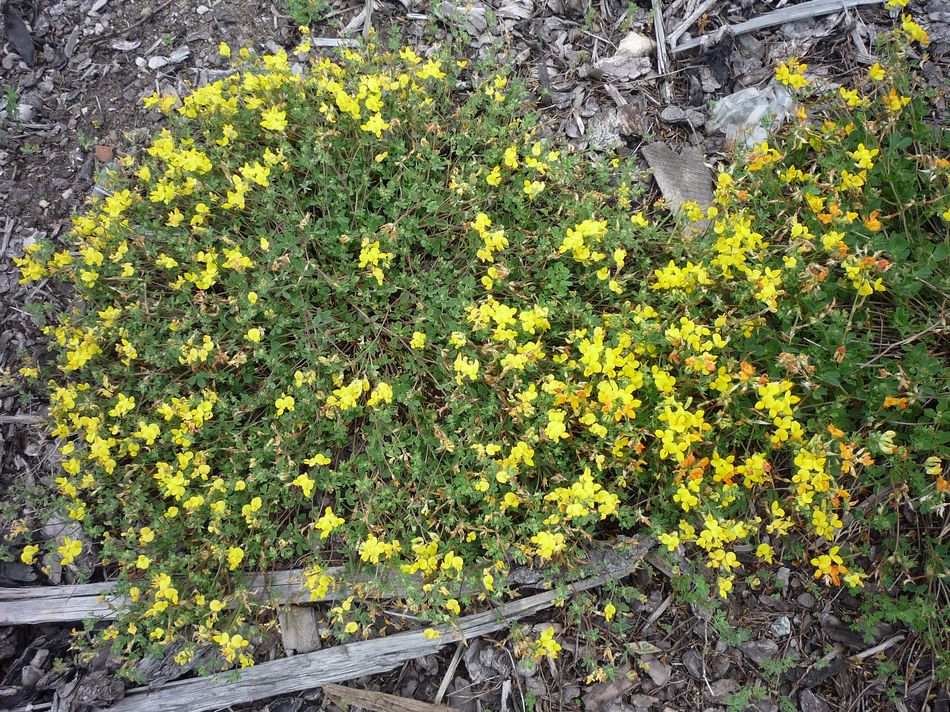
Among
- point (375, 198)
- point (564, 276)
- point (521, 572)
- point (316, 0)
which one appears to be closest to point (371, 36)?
point (316, 0)

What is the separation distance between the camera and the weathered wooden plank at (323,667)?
3.65 meters

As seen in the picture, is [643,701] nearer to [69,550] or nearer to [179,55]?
[69,550]

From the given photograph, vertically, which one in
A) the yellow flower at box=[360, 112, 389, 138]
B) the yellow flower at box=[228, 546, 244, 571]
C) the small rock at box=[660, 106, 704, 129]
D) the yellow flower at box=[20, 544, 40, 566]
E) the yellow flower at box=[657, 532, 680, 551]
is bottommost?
the yellow flower at box=[20, 544, 40, 566]

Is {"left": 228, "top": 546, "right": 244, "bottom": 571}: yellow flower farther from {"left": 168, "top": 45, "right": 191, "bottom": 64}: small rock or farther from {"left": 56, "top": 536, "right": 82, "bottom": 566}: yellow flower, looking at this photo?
{"left": 168, "top": 45, "right": 191, "bottom": 64}: small rock

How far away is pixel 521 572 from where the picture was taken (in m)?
3.80

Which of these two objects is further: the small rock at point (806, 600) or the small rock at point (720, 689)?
the small rock at point (806, 600)

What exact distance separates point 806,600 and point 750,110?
11.5 feet

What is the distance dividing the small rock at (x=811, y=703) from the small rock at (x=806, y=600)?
46 centimetres

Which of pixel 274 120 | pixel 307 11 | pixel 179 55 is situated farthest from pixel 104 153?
pixel 307 11

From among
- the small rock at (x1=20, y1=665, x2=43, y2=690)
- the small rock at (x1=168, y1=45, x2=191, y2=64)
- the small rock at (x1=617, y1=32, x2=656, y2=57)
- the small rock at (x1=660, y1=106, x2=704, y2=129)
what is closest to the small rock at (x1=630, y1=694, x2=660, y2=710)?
the small rock at (x1=20, y1=665, x2=43, y2=690)

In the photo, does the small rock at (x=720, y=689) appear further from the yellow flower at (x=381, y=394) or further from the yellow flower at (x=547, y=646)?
the yellow flower at (x=381, y=394)

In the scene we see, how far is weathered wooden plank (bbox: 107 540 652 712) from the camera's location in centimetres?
365

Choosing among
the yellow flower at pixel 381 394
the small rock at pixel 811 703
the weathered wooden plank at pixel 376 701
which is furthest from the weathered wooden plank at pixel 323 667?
the yellow flower at pixel 381 394

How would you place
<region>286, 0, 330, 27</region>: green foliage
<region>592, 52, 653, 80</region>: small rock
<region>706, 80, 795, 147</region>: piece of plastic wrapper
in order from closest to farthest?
1. <region>706, 80, 795, 147</region>: piece of plastic wrapper
2. <region>286, 0, 330, 27</region>: green foliage
3. <region>592, 52, 653, 80</region>: small rock
